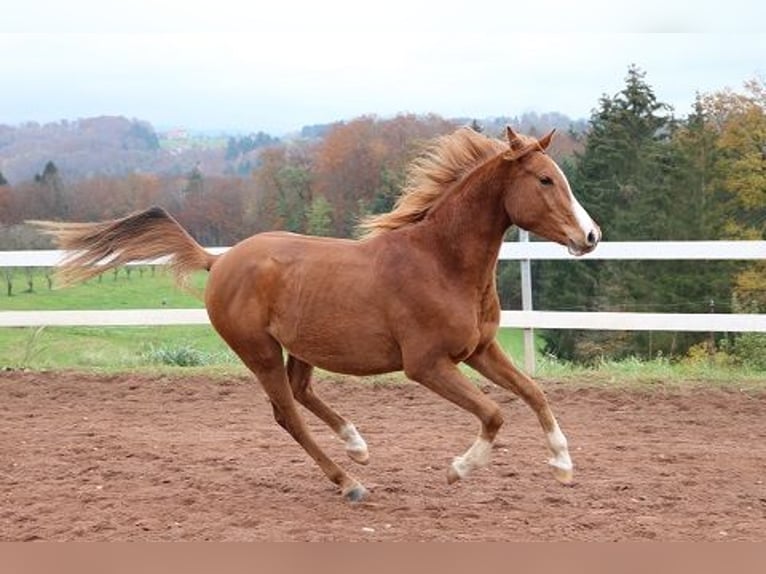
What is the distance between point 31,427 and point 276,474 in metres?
2.54

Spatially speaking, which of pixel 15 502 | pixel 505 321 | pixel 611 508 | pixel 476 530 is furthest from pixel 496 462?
pixel 505 321

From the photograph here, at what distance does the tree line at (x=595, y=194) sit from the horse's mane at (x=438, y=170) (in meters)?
8.30

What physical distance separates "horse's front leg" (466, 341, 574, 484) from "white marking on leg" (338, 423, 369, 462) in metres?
0.81

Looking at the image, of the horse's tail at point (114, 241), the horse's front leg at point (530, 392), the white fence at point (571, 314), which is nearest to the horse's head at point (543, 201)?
the horse's front leg at point (530, 392)

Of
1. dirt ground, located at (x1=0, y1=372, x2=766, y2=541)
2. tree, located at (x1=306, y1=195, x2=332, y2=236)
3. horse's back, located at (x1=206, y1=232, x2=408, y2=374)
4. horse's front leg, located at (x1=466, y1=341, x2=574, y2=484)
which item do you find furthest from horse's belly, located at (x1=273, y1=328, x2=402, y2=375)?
tree, located at (x1=306, y1=195, x2=332, y2=236)

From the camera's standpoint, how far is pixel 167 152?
15.4 m

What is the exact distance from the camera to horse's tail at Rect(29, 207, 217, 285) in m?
5.93

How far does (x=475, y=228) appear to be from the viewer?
4.89 metres

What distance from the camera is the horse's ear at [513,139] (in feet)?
15.5

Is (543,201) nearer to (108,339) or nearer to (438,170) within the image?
(438,170)

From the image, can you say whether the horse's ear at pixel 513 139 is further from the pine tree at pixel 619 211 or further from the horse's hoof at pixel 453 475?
the pine tree at pixel 619 211

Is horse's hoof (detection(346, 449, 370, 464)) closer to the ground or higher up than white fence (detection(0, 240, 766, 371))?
closer to the ground

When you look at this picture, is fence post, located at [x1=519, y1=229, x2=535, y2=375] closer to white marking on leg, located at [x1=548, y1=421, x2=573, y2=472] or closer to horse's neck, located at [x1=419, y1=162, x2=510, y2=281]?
white marking on leg, located at [x1=548, y1=421, x2=573, y2=472]

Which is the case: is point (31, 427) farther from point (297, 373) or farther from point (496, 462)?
point (496, 462)
